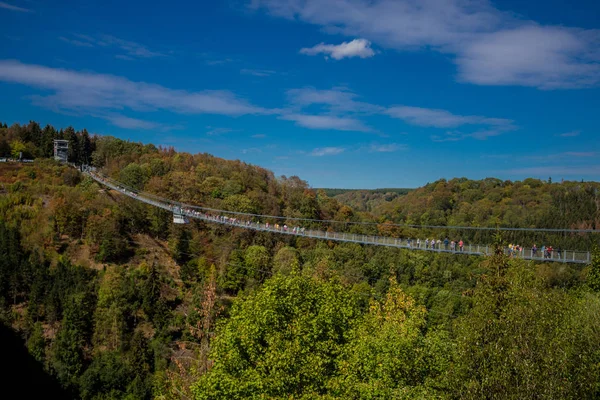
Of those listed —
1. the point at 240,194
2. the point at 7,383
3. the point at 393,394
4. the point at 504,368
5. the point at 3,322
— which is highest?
the point at 240,194

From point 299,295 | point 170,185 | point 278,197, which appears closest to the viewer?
point 299,295

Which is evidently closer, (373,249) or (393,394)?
(393,394)

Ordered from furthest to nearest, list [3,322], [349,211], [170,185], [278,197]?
[349,211] → [278,197] → [170,185] → [3,322]

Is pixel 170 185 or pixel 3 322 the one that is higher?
pixel 170 185

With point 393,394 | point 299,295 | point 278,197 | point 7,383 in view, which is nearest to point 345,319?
point 299,295

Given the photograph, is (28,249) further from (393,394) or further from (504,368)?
(504,368)

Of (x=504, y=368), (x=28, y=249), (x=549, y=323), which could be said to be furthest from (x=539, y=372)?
(x=28, y=249)
